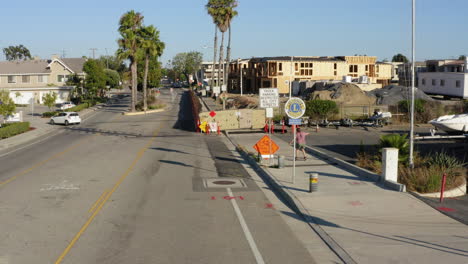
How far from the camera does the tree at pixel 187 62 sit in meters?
181

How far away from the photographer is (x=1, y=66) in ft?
274

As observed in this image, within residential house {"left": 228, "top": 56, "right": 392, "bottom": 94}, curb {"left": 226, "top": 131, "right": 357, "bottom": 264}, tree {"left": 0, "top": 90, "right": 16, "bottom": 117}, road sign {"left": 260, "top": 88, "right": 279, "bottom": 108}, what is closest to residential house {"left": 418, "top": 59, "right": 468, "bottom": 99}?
residential house {"left": 228, "top": 56, "right": 392, "bottom": 94}

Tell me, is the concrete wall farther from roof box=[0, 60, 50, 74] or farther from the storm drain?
roof box=[0, 60, 50, 74]

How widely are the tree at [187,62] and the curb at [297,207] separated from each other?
159m

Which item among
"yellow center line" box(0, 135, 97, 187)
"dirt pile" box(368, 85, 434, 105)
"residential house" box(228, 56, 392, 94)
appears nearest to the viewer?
"yellow center line" box(0, 135, 97, 187)

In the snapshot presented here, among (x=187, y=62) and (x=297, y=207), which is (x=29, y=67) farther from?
(x=187, y=62)

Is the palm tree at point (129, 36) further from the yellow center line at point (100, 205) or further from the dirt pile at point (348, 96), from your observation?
the yellow center line at point (100, 205)

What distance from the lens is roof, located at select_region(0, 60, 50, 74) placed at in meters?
82.2

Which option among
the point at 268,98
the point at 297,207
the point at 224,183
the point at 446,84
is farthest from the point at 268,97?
the point at 446,84

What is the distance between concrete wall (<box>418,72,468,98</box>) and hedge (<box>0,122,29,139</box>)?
161 ft

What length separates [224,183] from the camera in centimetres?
1839

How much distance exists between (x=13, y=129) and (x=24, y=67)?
49.9 meters

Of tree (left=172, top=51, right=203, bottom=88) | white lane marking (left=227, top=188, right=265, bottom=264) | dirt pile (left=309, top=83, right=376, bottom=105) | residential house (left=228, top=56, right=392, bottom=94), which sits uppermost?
tree (left=172, top=51, right=203, bottom=88)

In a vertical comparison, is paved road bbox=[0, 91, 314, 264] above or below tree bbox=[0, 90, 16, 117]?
below
